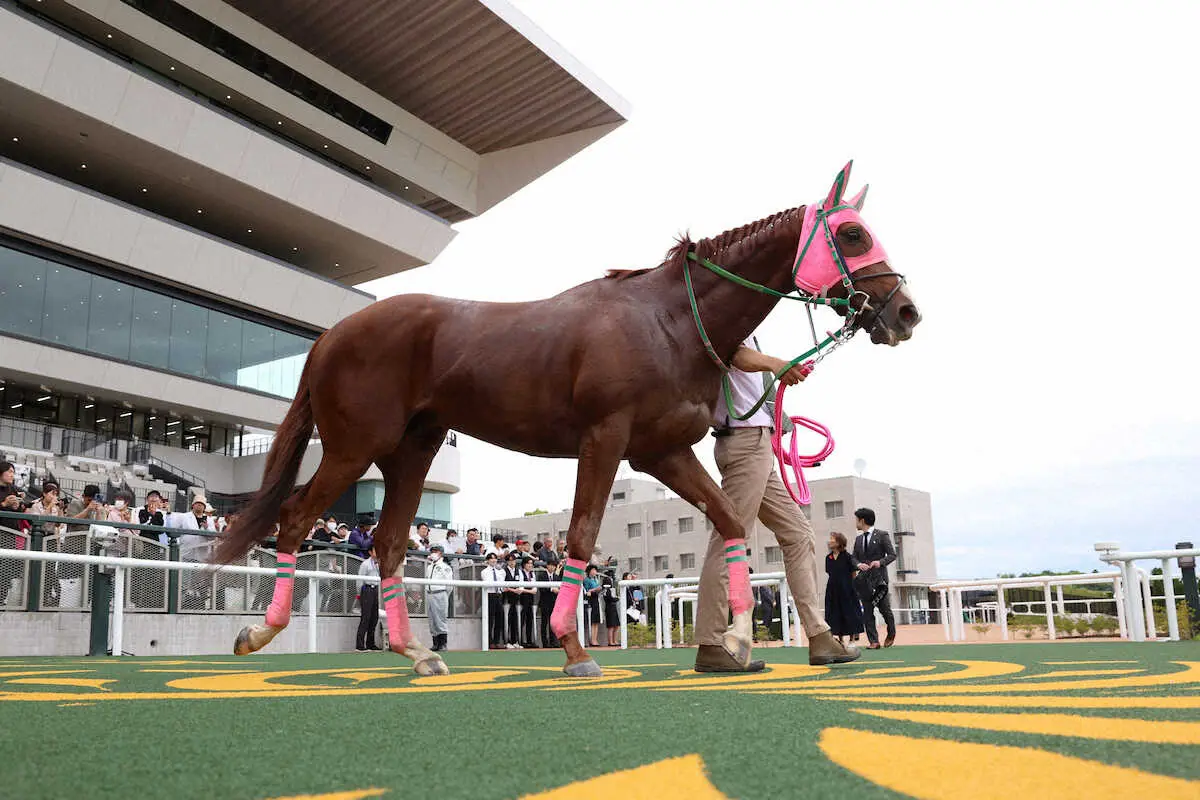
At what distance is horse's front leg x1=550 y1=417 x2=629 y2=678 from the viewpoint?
14.1ft

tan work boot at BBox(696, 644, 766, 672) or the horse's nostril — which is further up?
the horse's nostril

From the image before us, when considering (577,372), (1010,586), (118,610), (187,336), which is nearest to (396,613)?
(577,372)

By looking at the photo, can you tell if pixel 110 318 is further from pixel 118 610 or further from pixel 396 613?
pixel 396 613

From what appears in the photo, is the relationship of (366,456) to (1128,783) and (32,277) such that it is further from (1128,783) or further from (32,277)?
(32,277)

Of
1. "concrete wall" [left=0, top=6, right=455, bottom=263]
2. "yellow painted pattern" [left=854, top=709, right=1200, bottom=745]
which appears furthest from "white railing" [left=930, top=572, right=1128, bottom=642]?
"concrete wall" [left=0, top=6, right=455, bottom=263]

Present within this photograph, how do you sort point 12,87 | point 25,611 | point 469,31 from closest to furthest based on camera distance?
point 25,611, point 12,87, point 469,31

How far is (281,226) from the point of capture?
35500 mm

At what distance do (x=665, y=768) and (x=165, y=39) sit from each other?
3350 centimetres

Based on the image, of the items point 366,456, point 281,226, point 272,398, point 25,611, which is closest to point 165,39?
point 281,226

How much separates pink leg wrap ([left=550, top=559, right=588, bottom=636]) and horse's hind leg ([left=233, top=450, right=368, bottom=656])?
4.00ft

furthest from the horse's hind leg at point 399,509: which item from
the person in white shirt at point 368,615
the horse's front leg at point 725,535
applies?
the person in white shirt at point 368,615

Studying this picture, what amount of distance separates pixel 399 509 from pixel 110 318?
29.5 m

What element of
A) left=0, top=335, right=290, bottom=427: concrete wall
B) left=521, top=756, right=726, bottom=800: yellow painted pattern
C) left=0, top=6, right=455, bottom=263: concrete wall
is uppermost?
left=0, top=6, right=455, bottom=263: concrete wall

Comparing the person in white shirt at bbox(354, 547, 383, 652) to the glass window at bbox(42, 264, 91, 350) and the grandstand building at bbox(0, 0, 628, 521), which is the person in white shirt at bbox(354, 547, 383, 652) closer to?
the grandstand building at bbox(0, 0, 628, 521)
